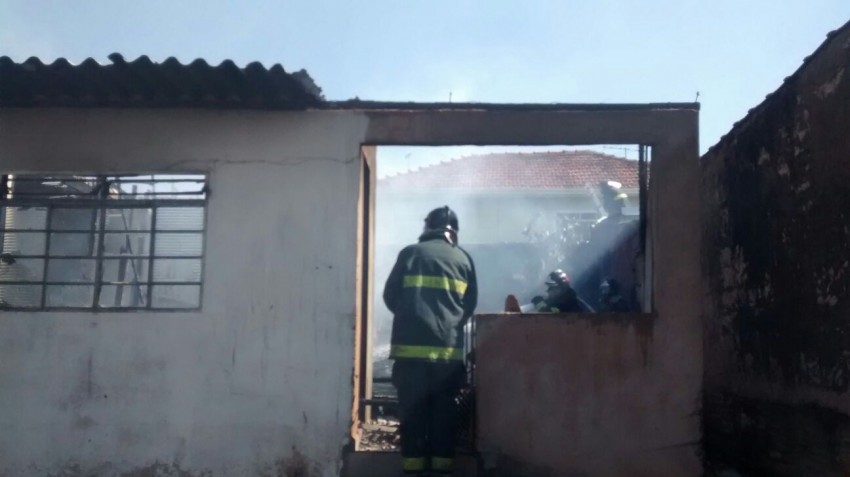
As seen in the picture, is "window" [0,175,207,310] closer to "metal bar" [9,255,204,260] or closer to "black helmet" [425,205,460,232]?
"metal bar" [9,255,204,260]

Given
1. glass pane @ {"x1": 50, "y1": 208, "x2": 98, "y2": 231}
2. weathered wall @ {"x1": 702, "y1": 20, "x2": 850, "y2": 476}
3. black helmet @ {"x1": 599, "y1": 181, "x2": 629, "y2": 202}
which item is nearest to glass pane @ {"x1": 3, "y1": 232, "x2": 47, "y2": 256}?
glass pane @ {"x1": 50, "y1": 208, "x2": 98, "y2": 231}

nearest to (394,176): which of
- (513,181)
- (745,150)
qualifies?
(513,181)

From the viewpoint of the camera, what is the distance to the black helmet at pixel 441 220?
690cm

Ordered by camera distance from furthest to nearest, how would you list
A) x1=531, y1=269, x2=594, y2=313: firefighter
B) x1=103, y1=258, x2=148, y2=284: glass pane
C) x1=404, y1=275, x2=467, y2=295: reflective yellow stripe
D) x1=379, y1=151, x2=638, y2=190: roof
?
x1=379, y1=151, x2=638, y2=190: roof
x1=531, y1=269, x2=594, y2=313: firefighter
x1=103, y1=258, x2=148, y2=284: glass pane
x1=404, y1=275, x2=467, y2=295: reflective yellow stripe

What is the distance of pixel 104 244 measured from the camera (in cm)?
721

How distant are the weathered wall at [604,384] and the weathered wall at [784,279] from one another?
2.57 ft

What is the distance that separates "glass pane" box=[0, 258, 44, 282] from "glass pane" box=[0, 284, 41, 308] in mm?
64

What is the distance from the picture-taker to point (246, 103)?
7.04 m

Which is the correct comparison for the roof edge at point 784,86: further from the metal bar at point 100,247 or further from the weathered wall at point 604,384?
the metal bar at point 100,247

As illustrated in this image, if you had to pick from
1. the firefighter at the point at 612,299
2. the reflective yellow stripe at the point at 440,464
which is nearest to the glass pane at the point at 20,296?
the reflective yellow stripe at the point at 440,464

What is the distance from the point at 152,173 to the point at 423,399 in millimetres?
2802

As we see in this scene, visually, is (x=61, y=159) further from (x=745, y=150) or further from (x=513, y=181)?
(x=513, y=181)

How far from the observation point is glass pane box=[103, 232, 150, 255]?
23.7 feet

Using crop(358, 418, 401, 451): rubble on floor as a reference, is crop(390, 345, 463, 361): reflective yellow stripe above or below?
above
